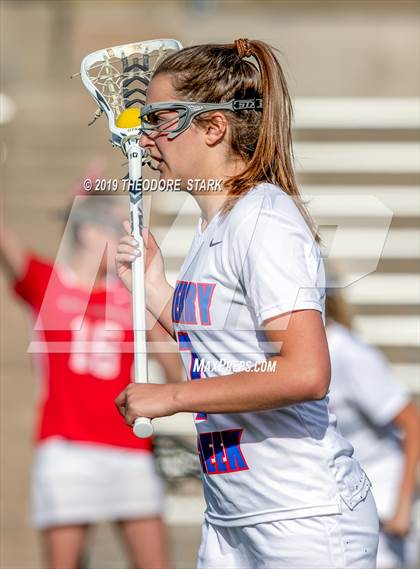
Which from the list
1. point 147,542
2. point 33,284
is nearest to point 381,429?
point 147,542

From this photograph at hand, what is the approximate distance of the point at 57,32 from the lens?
294 inches

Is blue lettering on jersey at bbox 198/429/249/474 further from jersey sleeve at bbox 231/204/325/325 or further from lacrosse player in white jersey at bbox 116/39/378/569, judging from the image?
jersey sleeve at bbox 231/204/325/325

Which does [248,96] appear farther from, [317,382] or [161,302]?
[317,382]

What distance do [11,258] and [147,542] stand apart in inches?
45.1

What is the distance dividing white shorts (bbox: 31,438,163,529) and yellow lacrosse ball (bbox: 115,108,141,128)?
1.86m

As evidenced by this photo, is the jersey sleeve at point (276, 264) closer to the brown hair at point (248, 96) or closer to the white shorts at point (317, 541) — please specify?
the brown hair at point (248, 96)

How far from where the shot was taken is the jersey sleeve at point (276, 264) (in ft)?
7.04

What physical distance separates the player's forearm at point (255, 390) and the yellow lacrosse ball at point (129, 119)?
655mm

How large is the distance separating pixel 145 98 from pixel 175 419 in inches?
145

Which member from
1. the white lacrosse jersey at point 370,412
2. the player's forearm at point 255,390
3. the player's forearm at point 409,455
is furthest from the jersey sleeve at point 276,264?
the player's forearm at point 409,455

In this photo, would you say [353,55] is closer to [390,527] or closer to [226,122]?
[390,527]

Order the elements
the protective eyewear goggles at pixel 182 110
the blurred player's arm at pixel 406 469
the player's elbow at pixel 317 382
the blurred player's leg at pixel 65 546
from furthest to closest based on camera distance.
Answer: the blurred player's leg at pixel 65 546 < the blurred player's arm at pixel 406 469 < the protective eyewear goggles at pixel 182 110 < the player's elbow at pixel 317 382

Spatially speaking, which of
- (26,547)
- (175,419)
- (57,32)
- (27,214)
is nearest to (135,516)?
(26,547)

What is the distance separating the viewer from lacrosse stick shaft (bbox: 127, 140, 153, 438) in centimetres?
247
